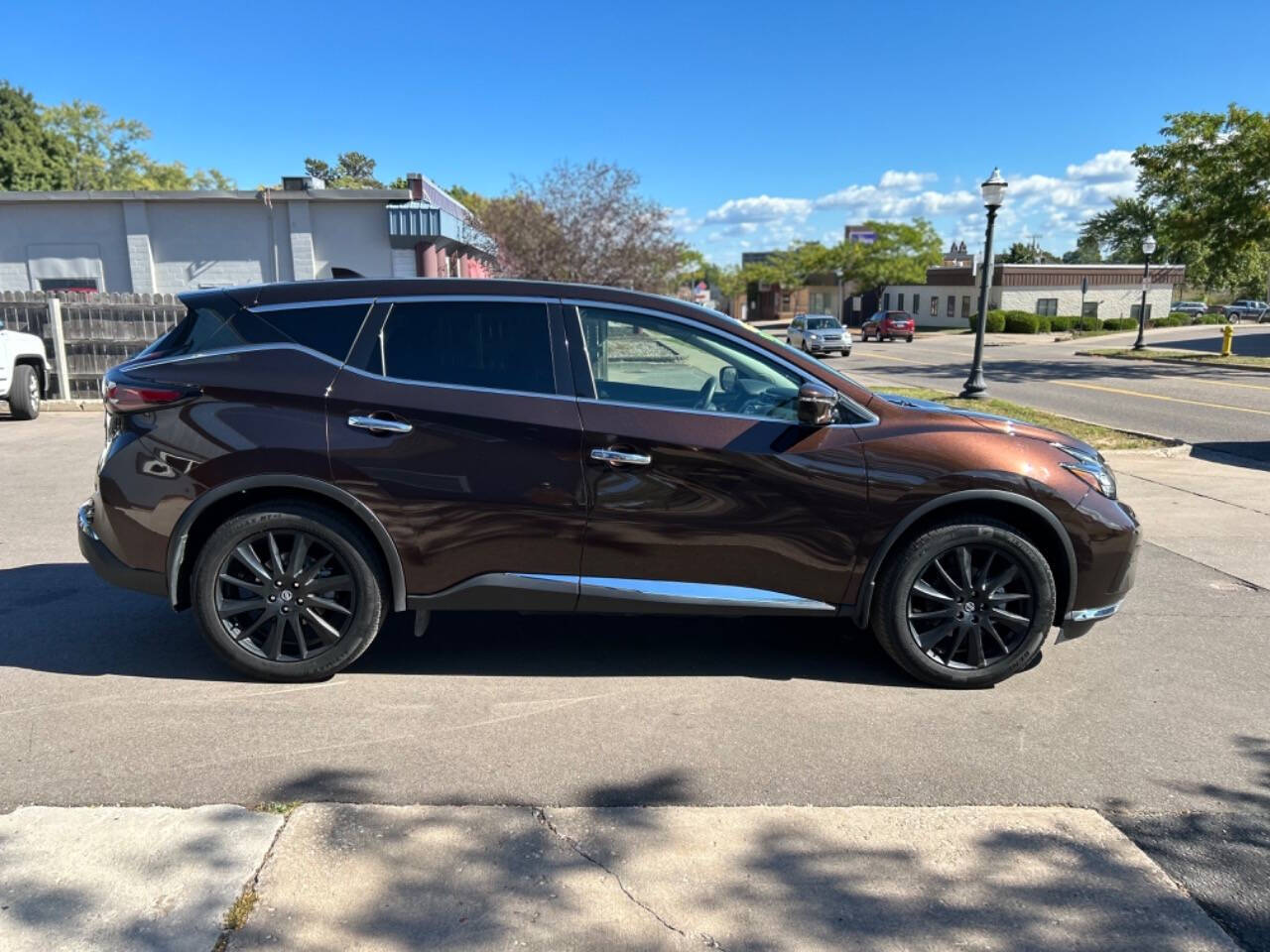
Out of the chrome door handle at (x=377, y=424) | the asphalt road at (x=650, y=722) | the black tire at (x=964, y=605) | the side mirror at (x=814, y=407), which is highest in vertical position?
the side mirror at (x=814, y=407)

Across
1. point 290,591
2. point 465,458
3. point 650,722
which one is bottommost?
point 650,722

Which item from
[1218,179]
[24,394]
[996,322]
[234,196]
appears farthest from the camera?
[996,322]

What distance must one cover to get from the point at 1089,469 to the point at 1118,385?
66.7 ft

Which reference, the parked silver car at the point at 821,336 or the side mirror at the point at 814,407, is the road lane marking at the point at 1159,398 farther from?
the side mirror at the point at 814,407

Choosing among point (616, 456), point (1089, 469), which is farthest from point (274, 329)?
point (1089, 469)

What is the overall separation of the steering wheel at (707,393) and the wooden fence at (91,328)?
1351 centimetres

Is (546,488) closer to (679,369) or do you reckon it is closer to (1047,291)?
(679,369)

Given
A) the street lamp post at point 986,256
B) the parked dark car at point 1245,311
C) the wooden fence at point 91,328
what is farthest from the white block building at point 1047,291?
the wooden fence at point 91,328

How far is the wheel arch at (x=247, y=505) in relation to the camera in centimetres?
398

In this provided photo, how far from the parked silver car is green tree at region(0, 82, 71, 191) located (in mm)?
47182

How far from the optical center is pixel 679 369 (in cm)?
434

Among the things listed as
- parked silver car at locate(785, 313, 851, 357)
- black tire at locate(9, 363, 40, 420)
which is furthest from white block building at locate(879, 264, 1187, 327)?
black tire at locate(9, 363, 40, 420)

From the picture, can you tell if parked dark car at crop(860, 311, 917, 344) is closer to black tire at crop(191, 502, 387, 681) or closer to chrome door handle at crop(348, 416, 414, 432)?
chrome door handle at crop(348, 416, 414, 432)

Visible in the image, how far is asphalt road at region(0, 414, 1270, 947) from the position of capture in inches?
127
